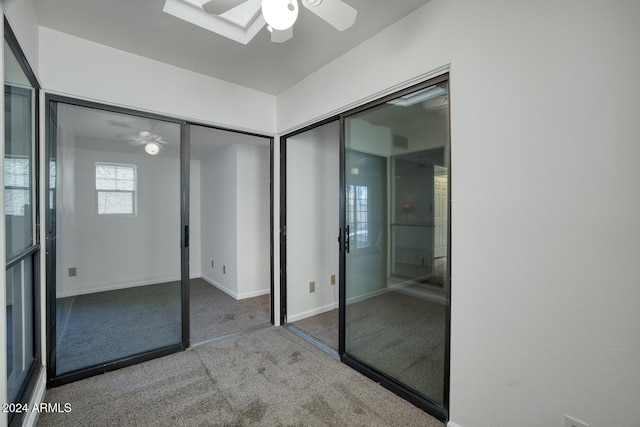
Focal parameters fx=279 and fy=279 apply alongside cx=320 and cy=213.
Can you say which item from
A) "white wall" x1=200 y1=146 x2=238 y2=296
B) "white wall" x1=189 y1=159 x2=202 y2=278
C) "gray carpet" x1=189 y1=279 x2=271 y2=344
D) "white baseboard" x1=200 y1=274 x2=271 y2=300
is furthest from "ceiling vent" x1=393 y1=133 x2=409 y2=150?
"white wall" x1=189 y1=159 x2=202 y2=278

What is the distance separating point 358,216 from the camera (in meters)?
2.39

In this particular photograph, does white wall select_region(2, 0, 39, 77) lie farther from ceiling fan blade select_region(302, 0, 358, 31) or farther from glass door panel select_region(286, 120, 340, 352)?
glass door panel select_region(286, 120, 340, 352)

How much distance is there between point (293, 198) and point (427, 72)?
1.90 meters

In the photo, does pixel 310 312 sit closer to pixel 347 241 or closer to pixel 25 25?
pixel 347 241

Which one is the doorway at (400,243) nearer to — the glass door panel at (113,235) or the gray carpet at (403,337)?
the gray carpet at (403,337)

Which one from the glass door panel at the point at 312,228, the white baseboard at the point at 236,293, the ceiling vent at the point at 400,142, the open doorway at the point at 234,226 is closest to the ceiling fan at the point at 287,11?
the ceiling vent at the point at 400,142

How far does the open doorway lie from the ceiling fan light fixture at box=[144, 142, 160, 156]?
1161mm

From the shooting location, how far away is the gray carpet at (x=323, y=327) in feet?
9.22

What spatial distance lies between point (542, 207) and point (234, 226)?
3.64m

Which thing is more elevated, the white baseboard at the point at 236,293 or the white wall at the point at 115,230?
the white wall at the point at 115,230

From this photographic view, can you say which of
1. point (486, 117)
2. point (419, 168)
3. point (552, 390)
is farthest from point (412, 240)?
point (552, 390)

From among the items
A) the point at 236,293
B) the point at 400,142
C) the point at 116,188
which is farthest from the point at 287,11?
the point at 236,293

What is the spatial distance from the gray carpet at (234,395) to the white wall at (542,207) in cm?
59

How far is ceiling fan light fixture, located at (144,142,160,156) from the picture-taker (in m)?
2.44
